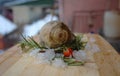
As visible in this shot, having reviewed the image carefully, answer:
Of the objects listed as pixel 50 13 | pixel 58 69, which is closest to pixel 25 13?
pixel 50 13

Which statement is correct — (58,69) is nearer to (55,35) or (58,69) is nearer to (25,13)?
(55,35)

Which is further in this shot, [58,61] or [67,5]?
[67,5]

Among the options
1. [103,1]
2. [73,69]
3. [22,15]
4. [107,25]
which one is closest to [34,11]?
[22,15]

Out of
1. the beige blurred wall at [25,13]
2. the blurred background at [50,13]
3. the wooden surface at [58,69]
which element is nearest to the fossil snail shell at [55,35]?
the wooden surface at [58,69]

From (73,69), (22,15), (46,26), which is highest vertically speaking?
(46,26)

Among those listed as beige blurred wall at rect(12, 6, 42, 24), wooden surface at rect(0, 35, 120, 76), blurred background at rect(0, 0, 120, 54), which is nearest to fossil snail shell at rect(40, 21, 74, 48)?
wooden surface at rect(0, 35, 120, 76)

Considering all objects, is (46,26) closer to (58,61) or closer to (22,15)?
(58,61)
